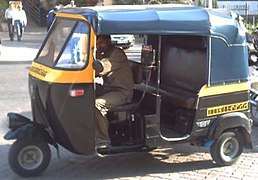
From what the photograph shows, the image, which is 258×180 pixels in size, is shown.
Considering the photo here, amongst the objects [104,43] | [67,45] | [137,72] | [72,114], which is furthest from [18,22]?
[72,114]

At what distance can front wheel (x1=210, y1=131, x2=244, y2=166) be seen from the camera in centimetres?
609

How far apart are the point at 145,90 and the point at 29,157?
4.94ft

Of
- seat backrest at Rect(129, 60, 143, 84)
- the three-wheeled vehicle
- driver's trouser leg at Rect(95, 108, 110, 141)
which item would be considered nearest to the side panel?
the three-wheeled vehicle

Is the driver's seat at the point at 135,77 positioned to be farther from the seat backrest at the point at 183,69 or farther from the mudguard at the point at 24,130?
the mudguard at the point at 24,130

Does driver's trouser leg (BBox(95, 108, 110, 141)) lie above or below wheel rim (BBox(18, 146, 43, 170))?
above

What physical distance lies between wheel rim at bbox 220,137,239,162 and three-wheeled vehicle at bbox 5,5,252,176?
1cm

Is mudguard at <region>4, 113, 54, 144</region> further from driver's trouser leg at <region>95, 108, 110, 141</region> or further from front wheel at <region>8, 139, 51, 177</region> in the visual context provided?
driver's trouser leg at <region>95, 108, 110, 141</region>

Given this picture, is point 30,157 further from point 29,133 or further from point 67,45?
point 67,45

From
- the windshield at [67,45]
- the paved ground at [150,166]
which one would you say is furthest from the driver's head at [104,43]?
the paved ground at [150,166]

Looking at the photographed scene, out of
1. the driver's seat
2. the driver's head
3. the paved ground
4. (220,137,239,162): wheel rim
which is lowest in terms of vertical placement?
the paved ground

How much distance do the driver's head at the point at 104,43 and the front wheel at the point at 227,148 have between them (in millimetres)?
1622

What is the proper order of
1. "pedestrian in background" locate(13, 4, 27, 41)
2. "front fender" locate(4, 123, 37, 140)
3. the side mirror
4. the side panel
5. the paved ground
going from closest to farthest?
the side mirror
the side panel
"front fender" locate(4, 123, 37, 140)
the paved ground
"pedestrian in background" locate(13, 4, 27, 41)

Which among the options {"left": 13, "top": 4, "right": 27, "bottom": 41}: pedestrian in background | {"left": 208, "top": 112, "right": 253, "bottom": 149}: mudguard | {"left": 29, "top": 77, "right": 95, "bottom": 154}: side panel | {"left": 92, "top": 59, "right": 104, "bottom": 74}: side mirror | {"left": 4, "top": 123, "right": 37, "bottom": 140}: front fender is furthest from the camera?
{"left": 13, "top": 4, "right": 27, "bottom": 41}: pedestrian in background

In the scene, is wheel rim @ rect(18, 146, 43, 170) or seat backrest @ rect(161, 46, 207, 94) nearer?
wheel rim @ rect(18, 146, 43, 170)
